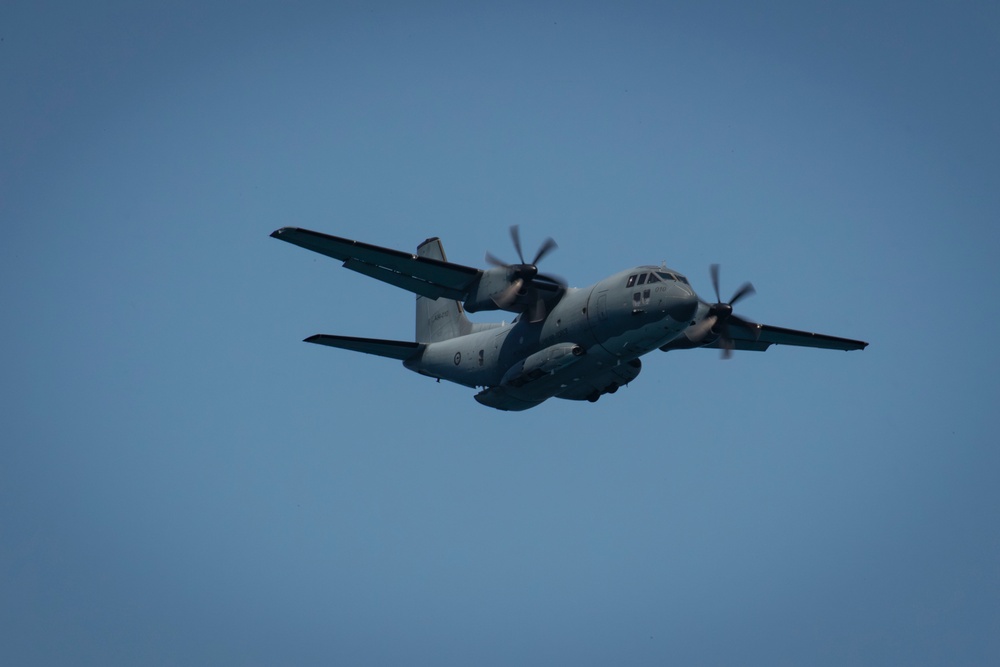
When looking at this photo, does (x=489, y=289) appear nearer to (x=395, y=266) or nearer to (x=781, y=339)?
(x=395, y=266)

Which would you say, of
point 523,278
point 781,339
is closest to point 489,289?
point 523,278

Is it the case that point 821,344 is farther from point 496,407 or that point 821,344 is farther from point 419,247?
point 419,247

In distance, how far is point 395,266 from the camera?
2998cm

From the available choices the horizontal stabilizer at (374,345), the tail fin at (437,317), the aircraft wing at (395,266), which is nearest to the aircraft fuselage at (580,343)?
the horizontal stabilizer at (374,345)

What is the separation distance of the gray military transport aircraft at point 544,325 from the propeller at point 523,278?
31 mm

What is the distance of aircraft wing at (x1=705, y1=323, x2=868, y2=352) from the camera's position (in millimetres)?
33375

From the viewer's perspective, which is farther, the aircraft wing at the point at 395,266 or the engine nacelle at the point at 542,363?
the engine nacelle at the point at 542,363

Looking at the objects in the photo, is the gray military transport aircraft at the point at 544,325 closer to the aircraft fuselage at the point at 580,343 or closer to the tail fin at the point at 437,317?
the aircraft fuselage at the point at 580,343

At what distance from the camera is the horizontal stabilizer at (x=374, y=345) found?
3184 cm

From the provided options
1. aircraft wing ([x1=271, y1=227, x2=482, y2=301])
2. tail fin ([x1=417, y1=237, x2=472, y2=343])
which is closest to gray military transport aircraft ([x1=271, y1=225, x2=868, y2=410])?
aircraft wing ([x1=271, y1=227, x2=482, y2=301])

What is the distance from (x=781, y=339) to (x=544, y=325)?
8.61 metres

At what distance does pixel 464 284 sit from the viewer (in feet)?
101

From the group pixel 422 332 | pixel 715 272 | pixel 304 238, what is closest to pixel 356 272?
pixel 304 238

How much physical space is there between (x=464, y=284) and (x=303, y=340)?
485 centimetres
